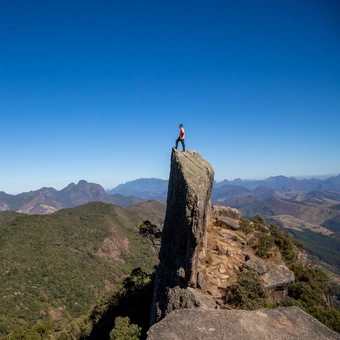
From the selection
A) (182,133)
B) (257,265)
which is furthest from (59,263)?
(257,265)

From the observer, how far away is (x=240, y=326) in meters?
10.5

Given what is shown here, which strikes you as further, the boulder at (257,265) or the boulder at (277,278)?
the boulder at (257,265)

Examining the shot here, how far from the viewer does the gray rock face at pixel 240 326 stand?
32.7 ft

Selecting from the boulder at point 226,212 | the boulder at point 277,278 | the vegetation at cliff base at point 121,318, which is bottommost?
the vegetation at cliff base at point 121,318

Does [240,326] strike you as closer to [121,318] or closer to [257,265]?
[257,265]

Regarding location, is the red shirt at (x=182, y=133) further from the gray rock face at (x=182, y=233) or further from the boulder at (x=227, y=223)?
the boulder at (x=227, y=223)

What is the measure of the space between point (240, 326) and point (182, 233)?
20.5 ft

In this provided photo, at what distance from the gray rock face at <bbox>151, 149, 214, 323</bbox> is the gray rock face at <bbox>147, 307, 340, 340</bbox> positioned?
3.43 m

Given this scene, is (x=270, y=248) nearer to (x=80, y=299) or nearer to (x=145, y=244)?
(x=80, y=299)

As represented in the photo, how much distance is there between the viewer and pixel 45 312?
3519 inches

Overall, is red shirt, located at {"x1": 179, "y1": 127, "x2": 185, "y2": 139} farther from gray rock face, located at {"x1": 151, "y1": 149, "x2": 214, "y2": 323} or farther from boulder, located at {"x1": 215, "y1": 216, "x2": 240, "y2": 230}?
boulder, located at {"x1": 215, "y1": 216, "x2": 240, "y2": 230}

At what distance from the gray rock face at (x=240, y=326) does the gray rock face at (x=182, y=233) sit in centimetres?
343

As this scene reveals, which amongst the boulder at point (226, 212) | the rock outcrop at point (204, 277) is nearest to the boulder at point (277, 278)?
the rock outcrop at point (204, 277)

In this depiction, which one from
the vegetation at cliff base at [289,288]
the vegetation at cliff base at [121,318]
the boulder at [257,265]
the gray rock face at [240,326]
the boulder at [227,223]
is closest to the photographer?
the gray rock face at [240,326]
